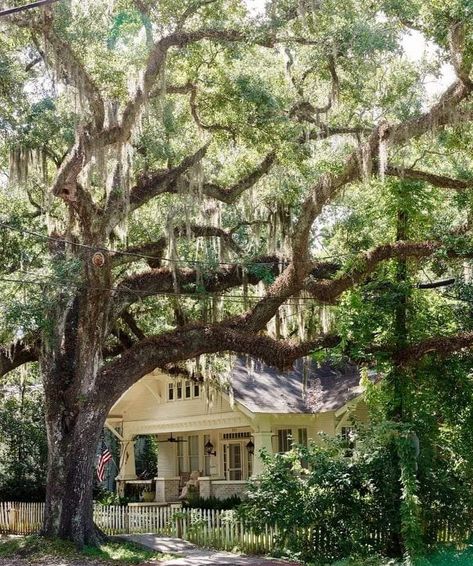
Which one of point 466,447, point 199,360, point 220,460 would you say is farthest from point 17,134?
point 220,460

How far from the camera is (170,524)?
19906mm

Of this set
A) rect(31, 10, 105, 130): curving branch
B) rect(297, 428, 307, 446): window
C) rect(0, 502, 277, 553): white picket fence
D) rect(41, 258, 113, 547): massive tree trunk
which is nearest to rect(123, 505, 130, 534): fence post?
rect(0, 502, 277, 553): white picket fence

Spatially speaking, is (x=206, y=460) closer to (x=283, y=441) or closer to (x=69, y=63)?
(x=283, y=441)

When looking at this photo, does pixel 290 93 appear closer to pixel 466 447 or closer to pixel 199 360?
pixel 199 360

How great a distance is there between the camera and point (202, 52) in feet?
56.1

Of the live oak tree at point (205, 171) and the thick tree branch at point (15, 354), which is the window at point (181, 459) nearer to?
the live oak tree at point (205, 171)

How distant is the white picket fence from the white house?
10.5 feet

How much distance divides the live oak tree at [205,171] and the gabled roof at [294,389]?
137 inches

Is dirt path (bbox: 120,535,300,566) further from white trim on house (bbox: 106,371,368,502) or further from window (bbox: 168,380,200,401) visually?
window (bbox: 168,380,200,401)

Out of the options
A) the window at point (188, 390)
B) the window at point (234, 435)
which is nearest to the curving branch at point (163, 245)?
the window at point (188, 390)

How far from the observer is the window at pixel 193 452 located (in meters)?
27.6

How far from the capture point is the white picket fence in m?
17.5

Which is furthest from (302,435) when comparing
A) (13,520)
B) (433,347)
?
(433,347)

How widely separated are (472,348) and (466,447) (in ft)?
5.96
